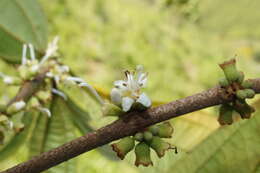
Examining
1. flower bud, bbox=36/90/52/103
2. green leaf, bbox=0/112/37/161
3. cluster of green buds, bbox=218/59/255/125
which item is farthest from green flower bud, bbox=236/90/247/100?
→ green leaf, bbox=0/112/37/161

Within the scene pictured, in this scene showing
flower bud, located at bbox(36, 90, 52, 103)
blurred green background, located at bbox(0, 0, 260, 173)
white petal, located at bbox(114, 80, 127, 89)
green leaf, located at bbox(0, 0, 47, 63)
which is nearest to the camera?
white petal, located at bbox(114, 80, 127, 89)

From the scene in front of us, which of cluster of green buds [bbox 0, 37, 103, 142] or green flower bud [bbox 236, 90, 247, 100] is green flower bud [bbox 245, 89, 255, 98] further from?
cluster of green buds [bbox 0, 37, 103, 142]

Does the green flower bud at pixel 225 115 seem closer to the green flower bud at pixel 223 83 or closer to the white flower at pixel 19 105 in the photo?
the green flower bud at pixel 223 83

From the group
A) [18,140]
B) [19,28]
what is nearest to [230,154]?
[18,140]

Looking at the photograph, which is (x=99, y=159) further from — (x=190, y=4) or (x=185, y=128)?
(x=190, y=4)

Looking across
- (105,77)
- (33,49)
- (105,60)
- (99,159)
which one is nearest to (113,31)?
(105,60)

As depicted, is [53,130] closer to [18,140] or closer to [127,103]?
[18,140]
